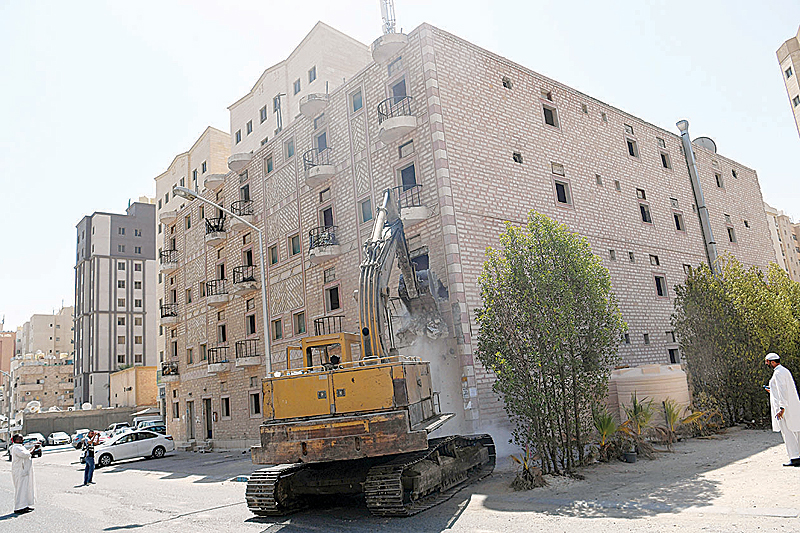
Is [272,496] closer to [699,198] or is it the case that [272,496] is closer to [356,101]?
[356,101]

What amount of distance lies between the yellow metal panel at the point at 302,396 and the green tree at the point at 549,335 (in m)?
3.91

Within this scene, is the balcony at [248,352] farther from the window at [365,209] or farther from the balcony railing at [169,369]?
the window at [365,209]

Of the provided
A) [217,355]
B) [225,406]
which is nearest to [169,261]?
[217,355]

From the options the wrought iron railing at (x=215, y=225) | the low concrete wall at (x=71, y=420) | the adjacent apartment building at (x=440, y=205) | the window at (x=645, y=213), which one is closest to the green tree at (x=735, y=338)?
the adjacent apartment building at (x=440, y=205)

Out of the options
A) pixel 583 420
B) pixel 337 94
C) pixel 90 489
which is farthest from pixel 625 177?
pixel 90 489

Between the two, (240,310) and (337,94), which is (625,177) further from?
(240,310)

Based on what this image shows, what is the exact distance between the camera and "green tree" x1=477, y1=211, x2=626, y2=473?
11.3 metres

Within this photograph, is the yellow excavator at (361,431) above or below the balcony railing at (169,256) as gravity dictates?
below

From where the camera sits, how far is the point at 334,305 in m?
23.0

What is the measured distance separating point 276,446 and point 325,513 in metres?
1.61

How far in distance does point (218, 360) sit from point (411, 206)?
1721 centimetres

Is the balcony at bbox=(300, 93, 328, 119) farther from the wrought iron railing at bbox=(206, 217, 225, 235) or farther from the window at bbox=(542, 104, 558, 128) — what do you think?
the wrought iron railing at bbox=(206, 217, 225, 235)

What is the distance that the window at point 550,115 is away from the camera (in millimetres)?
23031

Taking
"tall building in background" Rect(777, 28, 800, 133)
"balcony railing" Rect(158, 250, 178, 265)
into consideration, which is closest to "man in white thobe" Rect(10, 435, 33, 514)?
"balcony railing" Rect(158, 250, 178, 265)
